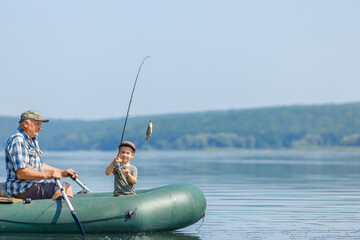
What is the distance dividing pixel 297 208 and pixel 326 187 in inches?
285

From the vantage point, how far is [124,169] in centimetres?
1010

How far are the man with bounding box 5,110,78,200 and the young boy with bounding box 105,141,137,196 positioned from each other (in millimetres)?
614

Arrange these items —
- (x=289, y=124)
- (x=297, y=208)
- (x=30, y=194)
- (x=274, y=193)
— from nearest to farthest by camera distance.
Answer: (x=30, y=194) < (x=297, y=208) < (x=274, y=193) < (x=289, y=124)

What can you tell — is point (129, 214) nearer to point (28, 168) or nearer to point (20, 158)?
point (28, 168)

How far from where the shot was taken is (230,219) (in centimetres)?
1236

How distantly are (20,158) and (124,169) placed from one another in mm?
1435

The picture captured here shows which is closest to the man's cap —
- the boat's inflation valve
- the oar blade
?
the oar blade

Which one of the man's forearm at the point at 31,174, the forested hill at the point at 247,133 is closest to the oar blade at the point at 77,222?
the man's forearm at the point at 31,174

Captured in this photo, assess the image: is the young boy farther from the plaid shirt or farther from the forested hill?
the forested hill

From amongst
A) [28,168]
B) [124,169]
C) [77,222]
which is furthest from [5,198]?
[124,169]

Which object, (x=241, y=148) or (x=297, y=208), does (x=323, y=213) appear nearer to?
(x=297, y=208)

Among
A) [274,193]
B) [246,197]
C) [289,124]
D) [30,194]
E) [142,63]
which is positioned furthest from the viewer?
[289,124]

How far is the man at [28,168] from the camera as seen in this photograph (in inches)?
390

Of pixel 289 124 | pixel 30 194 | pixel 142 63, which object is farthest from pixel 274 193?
pixel 289 124
